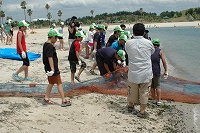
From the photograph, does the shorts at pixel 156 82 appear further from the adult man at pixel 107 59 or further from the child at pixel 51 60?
the child at pixel 51 60

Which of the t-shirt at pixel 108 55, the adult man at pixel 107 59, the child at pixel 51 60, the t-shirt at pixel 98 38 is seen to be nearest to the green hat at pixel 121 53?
the adult man at pixel 107 59

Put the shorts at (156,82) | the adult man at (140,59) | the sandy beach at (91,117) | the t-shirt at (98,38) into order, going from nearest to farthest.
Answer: the sandy beach at (91,117), the adult man at (140,59), the shorts at (156,82), the t-shirt at (98,38)

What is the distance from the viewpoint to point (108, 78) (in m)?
6.93

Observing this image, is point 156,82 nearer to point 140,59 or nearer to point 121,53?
point 121,53

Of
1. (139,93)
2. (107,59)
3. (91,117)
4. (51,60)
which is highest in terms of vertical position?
(51,60)

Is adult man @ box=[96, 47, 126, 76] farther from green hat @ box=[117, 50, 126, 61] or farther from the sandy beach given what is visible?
the sandy beach

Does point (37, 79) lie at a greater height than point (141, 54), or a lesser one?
lesser

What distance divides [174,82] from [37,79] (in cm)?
401

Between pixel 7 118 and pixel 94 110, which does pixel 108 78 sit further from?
pixel 7 118

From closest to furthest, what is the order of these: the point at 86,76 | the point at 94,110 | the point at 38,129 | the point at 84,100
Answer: the point at 38,129
the point at 94,110
the point at 84,100
the point at 86,76

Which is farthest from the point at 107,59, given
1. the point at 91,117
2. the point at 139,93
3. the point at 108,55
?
the point at 91,117

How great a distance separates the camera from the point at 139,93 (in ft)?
16.9

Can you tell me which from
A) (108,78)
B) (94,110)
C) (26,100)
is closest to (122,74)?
(108,78)

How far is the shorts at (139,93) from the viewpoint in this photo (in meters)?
5.06
